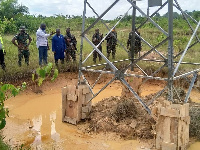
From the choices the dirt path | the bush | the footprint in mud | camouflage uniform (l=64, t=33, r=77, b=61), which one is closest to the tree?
camouflage uniform (l=64, t=33, r=77, b=61)

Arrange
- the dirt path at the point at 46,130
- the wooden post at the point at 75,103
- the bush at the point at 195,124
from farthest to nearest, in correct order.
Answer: the wooden post at the point at 75,103 → the bush at the point at 195,124 → the dirt path at the point at 46,130

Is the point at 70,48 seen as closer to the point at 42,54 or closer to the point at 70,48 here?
the point at 70,48

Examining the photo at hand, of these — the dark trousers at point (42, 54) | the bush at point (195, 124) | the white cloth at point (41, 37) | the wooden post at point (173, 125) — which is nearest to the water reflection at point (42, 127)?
the wooden post at point (173, 125)

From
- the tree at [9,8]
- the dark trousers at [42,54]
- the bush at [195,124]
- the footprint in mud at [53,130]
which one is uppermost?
the tree at [9,8]

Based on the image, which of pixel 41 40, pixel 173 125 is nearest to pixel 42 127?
pixel 173 125

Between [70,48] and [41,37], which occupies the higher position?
[41,37]

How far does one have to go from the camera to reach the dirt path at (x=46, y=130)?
17.8 ft

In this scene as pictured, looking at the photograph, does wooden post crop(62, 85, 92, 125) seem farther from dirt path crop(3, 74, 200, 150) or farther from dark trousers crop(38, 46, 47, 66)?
dark trousers crop(38, 46, 47, 66)

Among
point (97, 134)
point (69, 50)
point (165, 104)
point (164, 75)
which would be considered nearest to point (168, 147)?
point (165, 104)

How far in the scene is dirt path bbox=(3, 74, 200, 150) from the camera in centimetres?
542

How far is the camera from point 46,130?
20.4 ft

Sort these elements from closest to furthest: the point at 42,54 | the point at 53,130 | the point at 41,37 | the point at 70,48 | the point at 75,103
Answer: the point at 53,130, the point at 75,103, the point at 41,37, the point at 42,54, the point at 70,48

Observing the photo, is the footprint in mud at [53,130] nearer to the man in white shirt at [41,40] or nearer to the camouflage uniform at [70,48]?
the man in white shirt at [41,40]

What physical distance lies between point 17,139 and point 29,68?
3.73 m
